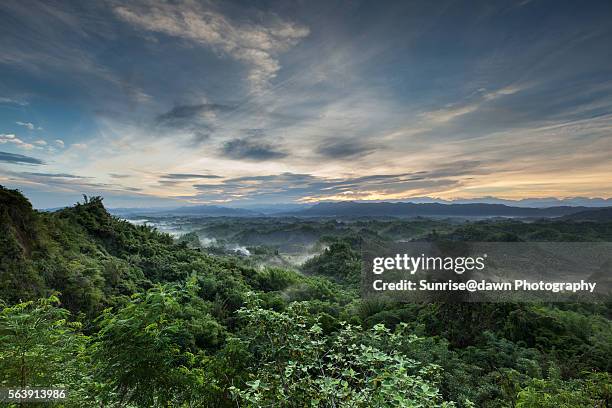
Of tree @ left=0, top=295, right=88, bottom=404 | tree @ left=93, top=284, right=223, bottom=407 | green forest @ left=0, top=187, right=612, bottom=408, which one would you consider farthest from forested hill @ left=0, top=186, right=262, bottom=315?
tree @ left=93, top=284, right=223, bottom=407

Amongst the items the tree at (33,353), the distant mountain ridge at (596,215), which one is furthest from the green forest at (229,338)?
the distant mountain ridge at (596,215)

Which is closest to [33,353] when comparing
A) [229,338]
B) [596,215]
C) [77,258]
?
[229,338]

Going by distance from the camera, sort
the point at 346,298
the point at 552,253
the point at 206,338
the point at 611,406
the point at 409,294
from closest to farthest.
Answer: the point at 611,406, the point at 206,338, the point at 409,294, the point at 346,298, the point at 552,253

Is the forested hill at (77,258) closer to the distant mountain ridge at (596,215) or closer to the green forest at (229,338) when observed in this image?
the green forest at (229,338)

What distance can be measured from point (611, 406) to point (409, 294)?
11496mm

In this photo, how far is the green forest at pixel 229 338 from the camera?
13.6ft

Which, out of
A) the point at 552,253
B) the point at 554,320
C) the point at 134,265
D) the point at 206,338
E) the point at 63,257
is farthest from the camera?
the point at 552,253

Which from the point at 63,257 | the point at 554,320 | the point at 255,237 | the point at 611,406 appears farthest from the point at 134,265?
the point at 255,237

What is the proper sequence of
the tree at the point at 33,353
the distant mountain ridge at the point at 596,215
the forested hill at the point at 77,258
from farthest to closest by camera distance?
the distant mountain ridge at the point at 596,215 → the forested hill at the point at 77,258 → the tree at the point at 33,353

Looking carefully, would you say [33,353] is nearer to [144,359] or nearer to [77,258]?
[144,359]

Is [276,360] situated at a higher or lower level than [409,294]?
higher

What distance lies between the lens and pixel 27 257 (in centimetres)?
1082

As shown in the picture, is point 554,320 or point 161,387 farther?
point 554,320

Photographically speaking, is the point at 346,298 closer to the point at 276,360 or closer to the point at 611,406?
the point at 611,406
